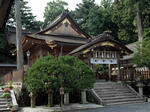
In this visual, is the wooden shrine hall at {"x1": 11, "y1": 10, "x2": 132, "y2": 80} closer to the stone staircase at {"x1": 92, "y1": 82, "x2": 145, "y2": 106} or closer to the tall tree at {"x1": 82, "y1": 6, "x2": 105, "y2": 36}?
the stone staircase at {"x1": 92, "y1": 82, "x2": 145, "y2": 106}

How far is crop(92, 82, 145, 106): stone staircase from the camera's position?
1248cm

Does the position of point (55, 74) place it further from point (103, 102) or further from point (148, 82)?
point (148, 82)

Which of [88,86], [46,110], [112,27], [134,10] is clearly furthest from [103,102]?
[112,27]

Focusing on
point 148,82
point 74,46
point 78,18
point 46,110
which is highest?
point 78,18

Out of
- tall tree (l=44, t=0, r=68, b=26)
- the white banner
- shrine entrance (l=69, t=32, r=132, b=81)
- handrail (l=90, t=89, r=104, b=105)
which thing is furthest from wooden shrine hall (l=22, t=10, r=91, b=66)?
tall tree (l=44, t=0, r=68, b=26)

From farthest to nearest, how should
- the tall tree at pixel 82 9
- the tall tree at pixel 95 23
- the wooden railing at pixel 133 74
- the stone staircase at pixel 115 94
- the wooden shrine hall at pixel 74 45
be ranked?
the tall tree at pixel 82 9
the tall tree at pixel 95 23
the wooden railing at pixel 133 74
the wooden shrine hall at pixel 74 45
the stone staircase at pixel 115 94

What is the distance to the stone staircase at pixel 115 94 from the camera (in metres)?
12.5

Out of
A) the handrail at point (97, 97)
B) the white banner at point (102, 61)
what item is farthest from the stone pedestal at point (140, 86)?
the handrail at point (97, 97)

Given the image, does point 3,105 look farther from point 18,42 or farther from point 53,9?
point 53,9

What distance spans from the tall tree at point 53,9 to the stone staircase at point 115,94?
3552 centimetres

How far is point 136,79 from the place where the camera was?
1535 centimetres

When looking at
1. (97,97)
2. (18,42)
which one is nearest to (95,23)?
(18,42)

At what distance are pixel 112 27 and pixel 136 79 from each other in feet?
70.8

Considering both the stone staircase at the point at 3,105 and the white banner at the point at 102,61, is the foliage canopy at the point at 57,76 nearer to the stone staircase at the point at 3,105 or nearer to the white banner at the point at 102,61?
the stone staircase at the point at 3,105
